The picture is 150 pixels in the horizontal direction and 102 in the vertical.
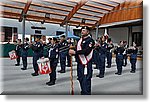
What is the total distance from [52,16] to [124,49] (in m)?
0.81

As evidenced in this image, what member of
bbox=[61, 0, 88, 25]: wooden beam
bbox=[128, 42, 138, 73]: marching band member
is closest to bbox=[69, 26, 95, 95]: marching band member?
bbox=[61, 0, 88, 25]: wooden beam

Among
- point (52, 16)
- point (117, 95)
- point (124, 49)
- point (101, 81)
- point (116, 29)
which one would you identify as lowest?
point (117, 95)

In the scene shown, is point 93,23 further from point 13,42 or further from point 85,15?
point 13,42

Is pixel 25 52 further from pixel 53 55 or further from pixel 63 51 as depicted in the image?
pixel 63 51

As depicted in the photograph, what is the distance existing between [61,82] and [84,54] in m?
0.41

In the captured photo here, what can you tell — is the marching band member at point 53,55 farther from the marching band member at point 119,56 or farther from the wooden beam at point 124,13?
the marching band member at point 119,56

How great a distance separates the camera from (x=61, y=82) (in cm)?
191

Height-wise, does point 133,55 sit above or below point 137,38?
below

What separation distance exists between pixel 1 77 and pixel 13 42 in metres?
0.38

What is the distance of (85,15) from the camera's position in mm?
1873

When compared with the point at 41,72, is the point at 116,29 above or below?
above

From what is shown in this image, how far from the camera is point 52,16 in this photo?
1.84 metres

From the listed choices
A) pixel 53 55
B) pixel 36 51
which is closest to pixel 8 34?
pixel 36 51

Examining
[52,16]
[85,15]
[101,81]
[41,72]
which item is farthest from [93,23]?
[41,72]
